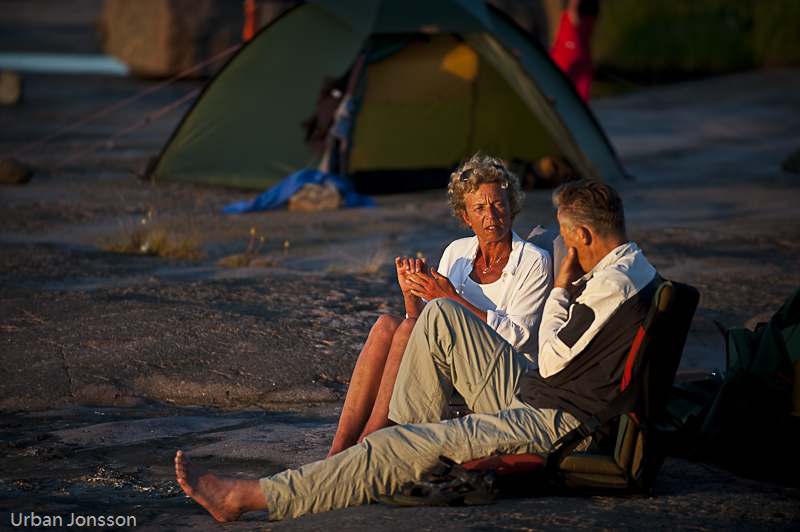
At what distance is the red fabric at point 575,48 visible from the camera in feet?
38.4

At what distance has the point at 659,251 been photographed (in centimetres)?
725

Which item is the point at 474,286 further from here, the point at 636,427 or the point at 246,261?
the point at 246,261

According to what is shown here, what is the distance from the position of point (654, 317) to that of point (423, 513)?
967mm

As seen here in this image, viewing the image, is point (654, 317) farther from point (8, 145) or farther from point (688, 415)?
point (8, 145)

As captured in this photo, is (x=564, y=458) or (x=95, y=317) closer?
(x=564, y=458)

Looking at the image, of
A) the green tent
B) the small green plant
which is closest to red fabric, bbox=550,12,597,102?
the green tent

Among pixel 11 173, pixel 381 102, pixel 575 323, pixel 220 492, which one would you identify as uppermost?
pixel 381 102

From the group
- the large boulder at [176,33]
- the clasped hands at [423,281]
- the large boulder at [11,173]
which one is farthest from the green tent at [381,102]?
the large boulder at [176,33]

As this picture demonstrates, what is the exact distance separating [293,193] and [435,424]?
244 inches

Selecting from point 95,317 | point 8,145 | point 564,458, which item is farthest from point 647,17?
point 564,458

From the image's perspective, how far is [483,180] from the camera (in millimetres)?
3789

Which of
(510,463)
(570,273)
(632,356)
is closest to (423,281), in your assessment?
(570,273)

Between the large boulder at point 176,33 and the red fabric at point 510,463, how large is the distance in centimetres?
1734

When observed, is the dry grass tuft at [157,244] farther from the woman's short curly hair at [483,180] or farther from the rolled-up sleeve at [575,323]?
the rolled-up sleeve at [575,323]
